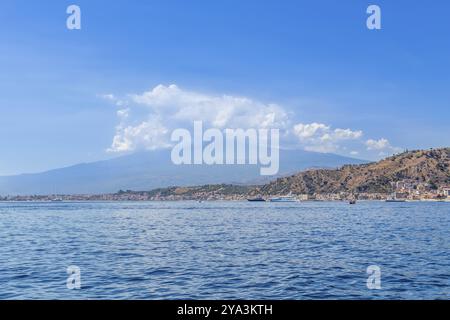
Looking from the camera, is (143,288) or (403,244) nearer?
(143,288)

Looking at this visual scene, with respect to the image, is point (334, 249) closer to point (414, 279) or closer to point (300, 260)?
point (300, 260)

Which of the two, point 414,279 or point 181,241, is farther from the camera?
point 181,241

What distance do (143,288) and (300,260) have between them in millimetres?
17298

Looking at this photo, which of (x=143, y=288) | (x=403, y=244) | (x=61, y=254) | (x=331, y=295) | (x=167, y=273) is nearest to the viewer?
(x=331, y=295)

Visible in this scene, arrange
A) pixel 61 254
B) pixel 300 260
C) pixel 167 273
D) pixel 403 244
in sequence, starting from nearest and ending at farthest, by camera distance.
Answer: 1. pixel 167 273
2. pixel 300 260
3. pixel 61 254
4. pixel 403 244

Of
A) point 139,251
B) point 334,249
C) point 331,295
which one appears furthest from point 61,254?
point 331,295

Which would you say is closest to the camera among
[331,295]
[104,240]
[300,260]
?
[331,295]

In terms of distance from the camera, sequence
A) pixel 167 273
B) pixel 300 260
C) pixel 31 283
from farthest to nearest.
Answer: pixel 300 260, pixel 167 273, pixel 31 283

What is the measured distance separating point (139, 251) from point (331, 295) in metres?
27.2

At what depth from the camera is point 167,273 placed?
35.2m
